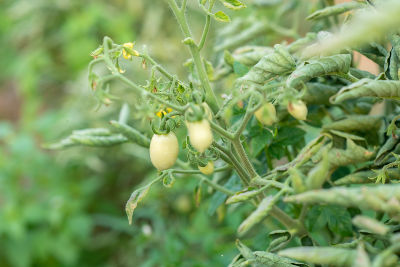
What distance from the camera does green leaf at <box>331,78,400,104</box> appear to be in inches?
15.4

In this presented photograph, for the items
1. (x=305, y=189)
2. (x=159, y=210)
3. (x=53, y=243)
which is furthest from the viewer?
(x=53, y=243)

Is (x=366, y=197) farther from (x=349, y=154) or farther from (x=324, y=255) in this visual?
(x=349, y=154)

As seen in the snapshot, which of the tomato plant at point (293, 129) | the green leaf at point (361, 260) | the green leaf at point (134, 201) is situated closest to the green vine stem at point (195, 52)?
the tomato plant at point (293, 129)

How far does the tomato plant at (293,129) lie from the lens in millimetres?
338

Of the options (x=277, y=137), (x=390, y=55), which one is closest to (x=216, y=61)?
(x=277, y=137)

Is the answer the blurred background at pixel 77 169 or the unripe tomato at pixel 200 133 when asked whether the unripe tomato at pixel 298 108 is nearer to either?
the unripe tomato at pixel 200 133

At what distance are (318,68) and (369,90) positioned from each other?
2.2 inches

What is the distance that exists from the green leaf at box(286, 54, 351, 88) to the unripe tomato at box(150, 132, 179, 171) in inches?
4.6

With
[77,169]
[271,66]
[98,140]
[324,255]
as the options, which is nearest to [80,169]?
[77,169]

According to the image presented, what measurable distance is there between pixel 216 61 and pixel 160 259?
13.2 inches

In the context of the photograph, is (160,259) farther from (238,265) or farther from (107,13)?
(107,13)

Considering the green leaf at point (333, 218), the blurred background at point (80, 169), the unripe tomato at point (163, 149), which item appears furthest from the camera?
the blurred background at point (80, 169)

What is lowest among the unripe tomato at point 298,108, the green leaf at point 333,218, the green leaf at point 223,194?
the green leaf at point 333,218

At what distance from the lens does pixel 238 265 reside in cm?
44
